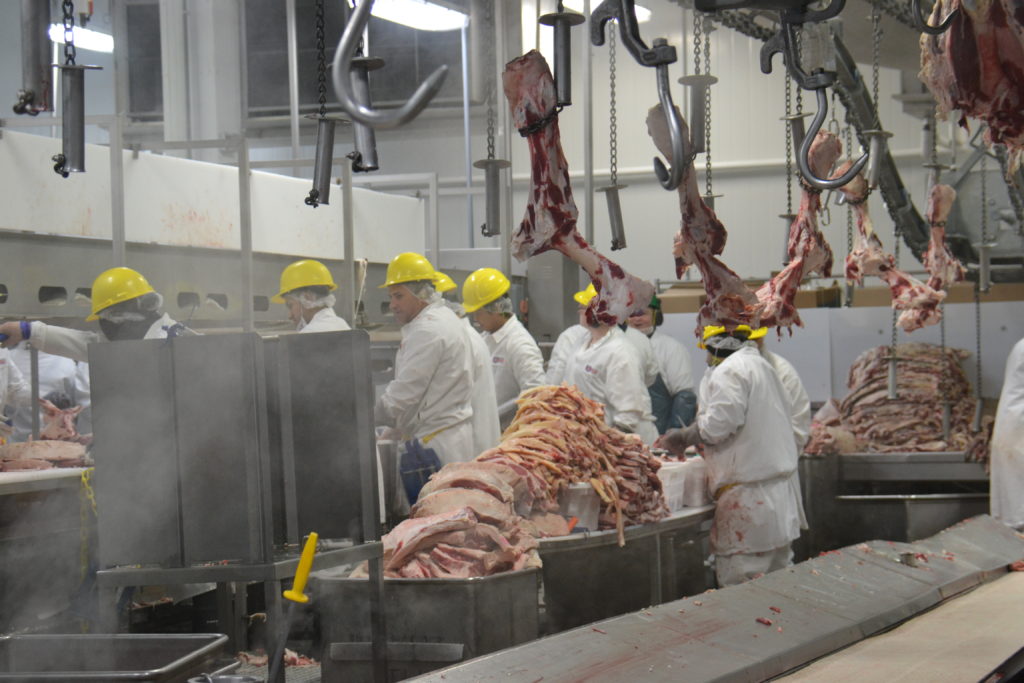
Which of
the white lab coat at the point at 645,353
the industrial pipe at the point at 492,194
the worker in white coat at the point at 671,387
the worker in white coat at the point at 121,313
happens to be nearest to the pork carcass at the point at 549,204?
the industrial pipe at the point at 492,194

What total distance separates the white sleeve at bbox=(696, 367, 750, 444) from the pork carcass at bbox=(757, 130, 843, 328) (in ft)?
5.62

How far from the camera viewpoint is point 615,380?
284 inches

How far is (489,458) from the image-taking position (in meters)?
4.61

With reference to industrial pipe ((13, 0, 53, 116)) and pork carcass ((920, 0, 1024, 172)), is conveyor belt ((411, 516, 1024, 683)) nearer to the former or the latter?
pork carcass ((920, 0, 1024, 172))

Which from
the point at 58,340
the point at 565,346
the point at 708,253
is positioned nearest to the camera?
the point at 708,253

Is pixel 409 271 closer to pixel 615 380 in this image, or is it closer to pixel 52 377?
pixel 615 380

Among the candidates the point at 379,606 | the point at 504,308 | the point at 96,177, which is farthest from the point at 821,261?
the point at 96,177

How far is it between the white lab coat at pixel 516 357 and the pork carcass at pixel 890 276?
2241 mm

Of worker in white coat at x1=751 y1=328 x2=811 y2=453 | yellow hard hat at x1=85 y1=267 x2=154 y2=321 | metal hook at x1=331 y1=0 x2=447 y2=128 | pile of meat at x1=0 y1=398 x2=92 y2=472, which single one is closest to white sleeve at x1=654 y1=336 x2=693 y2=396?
worker in white coat at x1=751 y1=328 x2=811 y2=453

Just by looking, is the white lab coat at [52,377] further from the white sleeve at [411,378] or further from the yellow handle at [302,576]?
the yellow handle at [302,576]

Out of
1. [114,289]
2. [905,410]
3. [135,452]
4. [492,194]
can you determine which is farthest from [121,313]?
[905,410]

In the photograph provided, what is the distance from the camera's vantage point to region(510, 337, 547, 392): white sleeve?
7320 millimetres

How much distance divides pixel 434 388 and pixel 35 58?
3.60m

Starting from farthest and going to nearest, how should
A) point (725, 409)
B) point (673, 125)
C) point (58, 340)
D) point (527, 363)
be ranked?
point (527, 363), point (725, 409), point (58, 340), point (673, 125)
